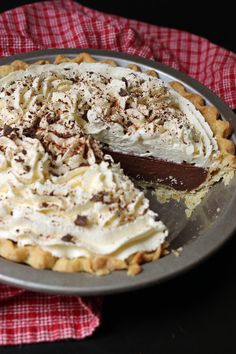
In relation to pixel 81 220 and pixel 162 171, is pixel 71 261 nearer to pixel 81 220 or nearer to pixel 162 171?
pixel 81 220

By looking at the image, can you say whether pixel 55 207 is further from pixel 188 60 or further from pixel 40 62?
pixel 188 60

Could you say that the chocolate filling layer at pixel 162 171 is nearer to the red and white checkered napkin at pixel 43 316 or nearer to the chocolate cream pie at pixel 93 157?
the chocolate cream pie at pixel 93 157

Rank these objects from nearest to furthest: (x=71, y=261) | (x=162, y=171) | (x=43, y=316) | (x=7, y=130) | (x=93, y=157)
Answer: (x=71, y=261) < (x=43, y=316) < (x=93, y=157) < (x=7, y=130) < (x=162, y=171)

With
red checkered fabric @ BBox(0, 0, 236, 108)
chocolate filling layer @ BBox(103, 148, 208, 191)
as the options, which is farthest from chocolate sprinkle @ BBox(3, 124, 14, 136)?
red checkered fabric @ BBox(0, 0, 236, 108)

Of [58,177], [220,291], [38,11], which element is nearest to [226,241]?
[220,291]

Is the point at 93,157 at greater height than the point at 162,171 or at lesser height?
greater

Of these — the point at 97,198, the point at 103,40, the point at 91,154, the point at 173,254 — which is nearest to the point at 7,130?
the point at 91,154

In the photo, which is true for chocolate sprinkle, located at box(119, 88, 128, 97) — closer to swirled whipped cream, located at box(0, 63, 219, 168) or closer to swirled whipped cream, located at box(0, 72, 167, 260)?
swirled whipped cream, located at box(0, 63, 219, 168)
